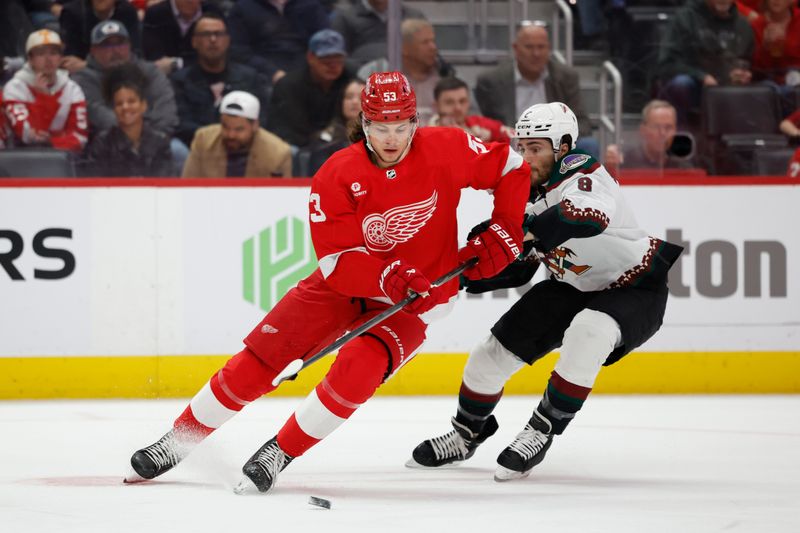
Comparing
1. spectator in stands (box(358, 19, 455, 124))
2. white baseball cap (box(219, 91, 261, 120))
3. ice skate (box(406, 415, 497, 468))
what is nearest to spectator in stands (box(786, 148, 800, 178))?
spectator in stands (box(358, 19, 455, 124))

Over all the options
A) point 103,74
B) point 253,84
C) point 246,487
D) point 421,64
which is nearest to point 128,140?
point 103,74

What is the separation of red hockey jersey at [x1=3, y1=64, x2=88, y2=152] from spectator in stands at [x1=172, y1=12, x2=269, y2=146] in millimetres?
447

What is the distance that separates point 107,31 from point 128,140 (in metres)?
0.62

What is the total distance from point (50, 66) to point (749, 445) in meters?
3.59

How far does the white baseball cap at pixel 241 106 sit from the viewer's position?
591 centimetres

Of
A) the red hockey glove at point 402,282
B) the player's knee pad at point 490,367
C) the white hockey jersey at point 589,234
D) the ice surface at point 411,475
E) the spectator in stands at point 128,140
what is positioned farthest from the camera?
the spectator in stands at point 128,140

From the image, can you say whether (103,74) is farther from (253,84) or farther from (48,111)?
(253,84)

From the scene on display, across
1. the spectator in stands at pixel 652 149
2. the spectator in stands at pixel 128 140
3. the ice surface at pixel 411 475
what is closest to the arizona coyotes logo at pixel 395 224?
the ice surface at pixel 411 475

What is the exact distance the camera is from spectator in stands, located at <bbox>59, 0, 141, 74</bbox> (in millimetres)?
6004

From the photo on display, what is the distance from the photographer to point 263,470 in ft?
11.0

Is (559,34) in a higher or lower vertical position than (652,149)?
higher

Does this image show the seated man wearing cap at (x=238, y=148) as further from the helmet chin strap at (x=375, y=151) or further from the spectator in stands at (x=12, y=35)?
the helmet chin strap at (x=375, y=151)

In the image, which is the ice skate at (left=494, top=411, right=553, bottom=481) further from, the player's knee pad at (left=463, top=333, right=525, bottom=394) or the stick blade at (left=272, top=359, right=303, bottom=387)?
the stick blade at (left=272, top=359, right=303, bottom=387)

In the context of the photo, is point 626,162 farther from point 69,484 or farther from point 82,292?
point 69,484
